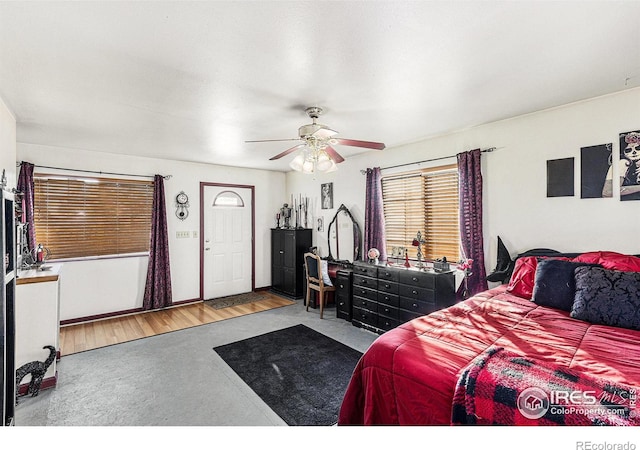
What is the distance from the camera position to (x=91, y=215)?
4.30 metres

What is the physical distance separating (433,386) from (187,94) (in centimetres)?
259

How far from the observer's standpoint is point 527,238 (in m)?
2.98

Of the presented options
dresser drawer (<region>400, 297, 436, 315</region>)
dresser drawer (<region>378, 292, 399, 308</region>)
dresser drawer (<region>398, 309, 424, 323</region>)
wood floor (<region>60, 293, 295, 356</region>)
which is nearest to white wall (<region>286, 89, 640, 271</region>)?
dresser drawer (<region>400, 297, 436, 315</region>)

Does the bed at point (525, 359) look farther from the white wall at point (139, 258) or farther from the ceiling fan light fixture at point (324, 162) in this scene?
the white wall at point (139, 258)

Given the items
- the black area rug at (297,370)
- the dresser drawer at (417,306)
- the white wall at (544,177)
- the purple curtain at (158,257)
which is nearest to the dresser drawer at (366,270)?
the dresser drawer at (417,306)

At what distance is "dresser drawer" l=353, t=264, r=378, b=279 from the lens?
12.6 feet

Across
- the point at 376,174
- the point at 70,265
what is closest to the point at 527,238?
the point at 376,174

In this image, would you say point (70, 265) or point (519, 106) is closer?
point (519, 106)

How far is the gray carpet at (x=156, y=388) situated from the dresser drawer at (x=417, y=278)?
33.8 inches

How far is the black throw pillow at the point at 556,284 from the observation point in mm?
2166

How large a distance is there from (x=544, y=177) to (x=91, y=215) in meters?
5.60

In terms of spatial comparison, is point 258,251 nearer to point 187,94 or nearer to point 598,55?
point 187,94

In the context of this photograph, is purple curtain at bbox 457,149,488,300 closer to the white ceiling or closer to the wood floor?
the white ceiling

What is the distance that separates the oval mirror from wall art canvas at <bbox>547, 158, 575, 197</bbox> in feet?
8.22
